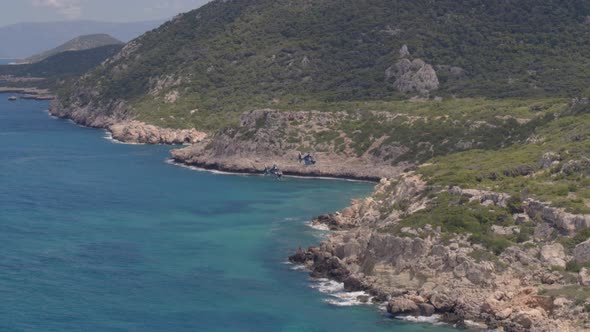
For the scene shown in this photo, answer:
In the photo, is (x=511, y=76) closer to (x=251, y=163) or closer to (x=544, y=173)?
(x=251, y=163)

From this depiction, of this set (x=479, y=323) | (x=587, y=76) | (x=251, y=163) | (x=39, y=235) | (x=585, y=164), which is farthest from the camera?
(x=587, y=76)

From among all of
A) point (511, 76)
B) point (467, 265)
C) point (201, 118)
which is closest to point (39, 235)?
point (467, 265)

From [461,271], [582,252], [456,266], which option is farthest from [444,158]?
[582,252]

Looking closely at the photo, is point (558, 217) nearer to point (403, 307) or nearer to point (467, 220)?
point (467, 220)

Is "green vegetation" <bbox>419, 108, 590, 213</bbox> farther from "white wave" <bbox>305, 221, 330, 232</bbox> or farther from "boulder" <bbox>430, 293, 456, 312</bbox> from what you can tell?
"boulder" <bbox>430, 293, 456, 312</bbox>

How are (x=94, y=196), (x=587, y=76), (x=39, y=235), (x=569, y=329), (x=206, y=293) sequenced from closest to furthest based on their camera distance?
(x=569, y=329) < (x=206, y=293) < (x=39, y=235) < (x=94, y=196) < (x=587, y=76)

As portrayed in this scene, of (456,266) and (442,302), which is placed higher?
(456,266)
